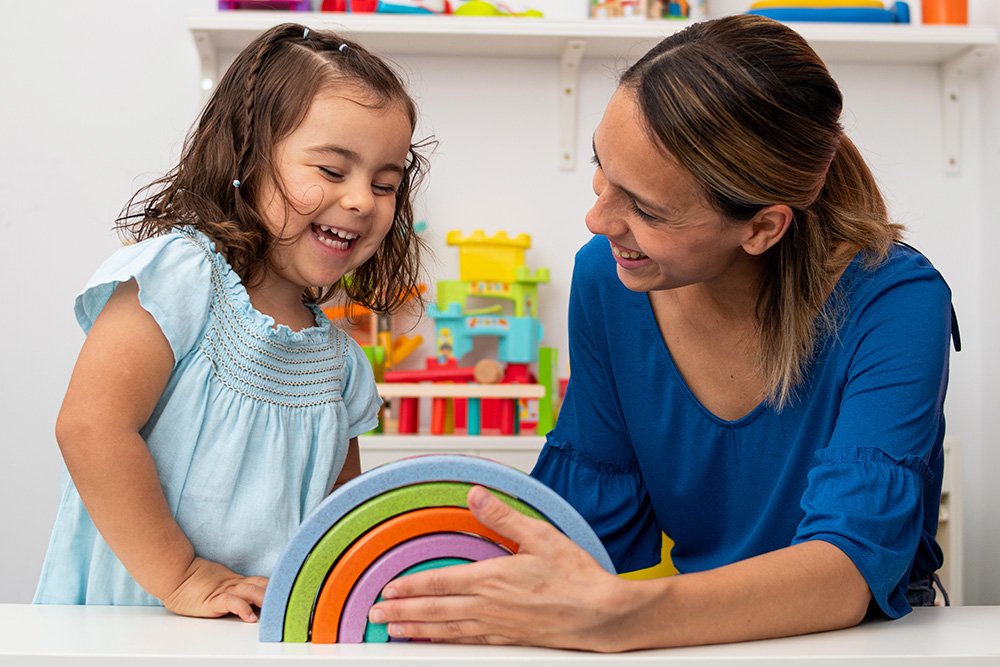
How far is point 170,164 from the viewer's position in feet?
7.06

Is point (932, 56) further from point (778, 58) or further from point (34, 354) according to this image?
point (34, 354)

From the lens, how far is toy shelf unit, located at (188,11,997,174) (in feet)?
6.38

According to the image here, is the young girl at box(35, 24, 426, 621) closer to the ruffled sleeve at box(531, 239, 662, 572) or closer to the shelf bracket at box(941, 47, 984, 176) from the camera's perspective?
the ruffled sleeve at box(531, 239, 662, 572)

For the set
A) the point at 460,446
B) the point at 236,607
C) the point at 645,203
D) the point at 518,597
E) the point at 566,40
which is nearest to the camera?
the point at 518,597

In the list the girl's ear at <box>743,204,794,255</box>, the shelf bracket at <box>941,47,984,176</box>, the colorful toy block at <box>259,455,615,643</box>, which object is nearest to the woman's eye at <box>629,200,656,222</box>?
the girl's ear at <box>743,204,794,255</box>

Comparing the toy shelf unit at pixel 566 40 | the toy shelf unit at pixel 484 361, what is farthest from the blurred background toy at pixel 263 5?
the toy shelf unit at pixel 484 361

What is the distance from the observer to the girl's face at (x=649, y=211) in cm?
79

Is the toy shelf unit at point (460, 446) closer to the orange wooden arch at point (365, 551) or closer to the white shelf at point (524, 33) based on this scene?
the white shelf at point (524, 33)

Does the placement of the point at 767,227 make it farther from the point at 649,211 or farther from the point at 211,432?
the point at 211,432

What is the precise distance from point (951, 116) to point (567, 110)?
1.01 m

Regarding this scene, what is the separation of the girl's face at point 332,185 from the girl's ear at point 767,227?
37cm

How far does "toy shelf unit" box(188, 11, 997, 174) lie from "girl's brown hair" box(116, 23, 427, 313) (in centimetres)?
96

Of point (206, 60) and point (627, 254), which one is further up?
point (206, 60)

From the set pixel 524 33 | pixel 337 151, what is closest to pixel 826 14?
pixel 524 33
